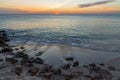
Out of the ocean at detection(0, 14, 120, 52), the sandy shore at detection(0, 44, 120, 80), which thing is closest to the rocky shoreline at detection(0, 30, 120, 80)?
the sandy shore at detection(0, 44, 120, 80)

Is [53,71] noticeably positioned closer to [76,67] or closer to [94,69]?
[76,67]

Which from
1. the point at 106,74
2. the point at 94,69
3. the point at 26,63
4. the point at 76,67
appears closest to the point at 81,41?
the point at 76,67

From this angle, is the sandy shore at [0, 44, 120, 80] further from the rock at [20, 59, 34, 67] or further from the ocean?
the ocean

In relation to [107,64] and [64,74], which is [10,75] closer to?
[64,74]

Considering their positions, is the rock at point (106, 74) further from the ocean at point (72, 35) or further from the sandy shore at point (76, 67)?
the ocean at point (72, 35)

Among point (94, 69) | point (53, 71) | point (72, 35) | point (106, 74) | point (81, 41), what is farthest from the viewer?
point (72, 35)

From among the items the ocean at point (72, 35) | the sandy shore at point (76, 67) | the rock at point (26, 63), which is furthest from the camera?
the ocean at point (72, 35)

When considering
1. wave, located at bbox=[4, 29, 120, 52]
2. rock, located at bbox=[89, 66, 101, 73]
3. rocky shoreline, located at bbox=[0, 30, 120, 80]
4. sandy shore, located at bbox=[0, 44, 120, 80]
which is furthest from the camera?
wave, located at bbox=[4, 29, 120, 52]

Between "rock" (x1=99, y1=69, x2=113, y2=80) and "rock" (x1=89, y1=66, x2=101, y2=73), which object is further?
"rock" (x1=89, y1=66, x2=101, y2=73)

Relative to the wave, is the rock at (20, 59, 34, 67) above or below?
above

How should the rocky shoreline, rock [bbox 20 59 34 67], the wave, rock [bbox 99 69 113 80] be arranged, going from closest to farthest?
the rocky shoreline
rock [bbox 99 69 113 80]
rock [bbox 20 59 34 67]
the wave

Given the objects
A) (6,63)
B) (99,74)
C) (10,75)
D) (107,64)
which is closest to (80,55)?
(107,64)

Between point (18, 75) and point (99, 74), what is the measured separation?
4927 millimetres

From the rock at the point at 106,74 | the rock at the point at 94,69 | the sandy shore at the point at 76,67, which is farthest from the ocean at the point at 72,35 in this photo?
the rock at the point at 106,74
